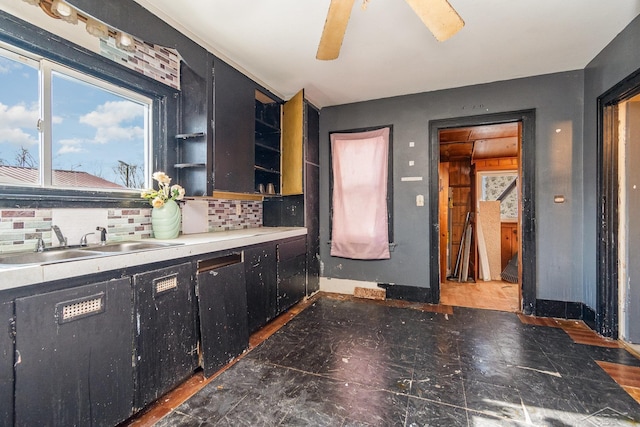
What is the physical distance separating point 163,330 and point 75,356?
45 cm

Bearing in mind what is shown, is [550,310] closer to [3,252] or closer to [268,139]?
[268,139]

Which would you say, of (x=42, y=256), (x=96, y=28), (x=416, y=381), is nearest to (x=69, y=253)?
(x=42, y=256)

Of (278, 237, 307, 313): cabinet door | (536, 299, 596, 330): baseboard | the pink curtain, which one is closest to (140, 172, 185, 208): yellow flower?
(278, 237, 307, 313): cabinet door

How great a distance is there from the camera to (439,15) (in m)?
1.56

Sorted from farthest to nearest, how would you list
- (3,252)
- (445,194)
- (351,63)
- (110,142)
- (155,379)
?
(445,194), (351,63), (110,142), (155,379), (3,252)

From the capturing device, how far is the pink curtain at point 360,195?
3.67 meters

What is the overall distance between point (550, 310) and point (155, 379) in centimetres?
367

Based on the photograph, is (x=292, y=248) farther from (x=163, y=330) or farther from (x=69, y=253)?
(x=69, y=253)

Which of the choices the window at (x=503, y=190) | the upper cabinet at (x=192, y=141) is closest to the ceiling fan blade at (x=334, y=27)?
the upper cabinet at (x=192, y=141)

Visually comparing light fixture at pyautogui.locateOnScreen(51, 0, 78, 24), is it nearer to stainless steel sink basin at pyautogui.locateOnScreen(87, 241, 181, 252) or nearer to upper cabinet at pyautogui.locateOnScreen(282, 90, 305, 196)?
stainless steel sink basin at pyautogui.locateOnScreen(87, 241, 181, 252)

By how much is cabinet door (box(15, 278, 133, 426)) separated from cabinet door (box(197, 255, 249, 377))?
51cm

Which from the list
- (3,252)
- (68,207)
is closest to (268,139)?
(68,207)

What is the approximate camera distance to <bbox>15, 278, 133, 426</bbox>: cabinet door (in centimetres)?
118

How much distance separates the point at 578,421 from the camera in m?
1.58
